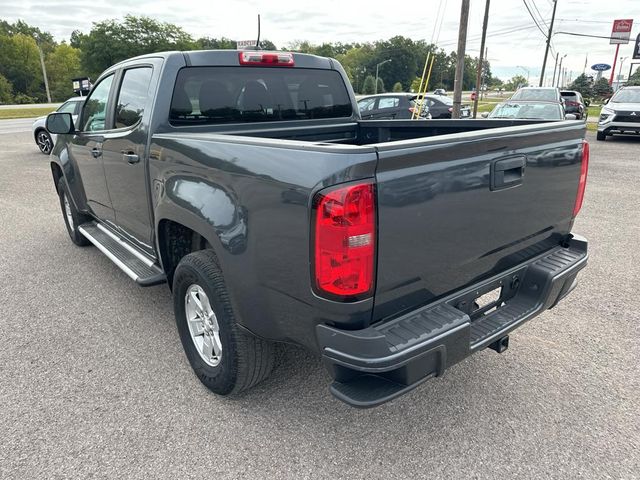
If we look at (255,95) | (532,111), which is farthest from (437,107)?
(255,95)

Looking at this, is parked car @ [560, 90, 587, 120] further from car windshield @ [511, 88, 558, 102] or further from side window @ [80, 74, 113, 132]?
side window @ [80, 74, 113, 132]

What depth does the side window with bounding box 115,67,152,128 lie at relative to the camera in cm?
332

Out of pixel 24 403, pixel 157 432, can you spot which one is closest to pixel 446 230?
pixel 157 432

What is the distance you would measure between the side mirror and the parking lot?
1.56 meters

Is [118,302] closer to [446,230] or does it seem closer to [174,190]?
[174,190]

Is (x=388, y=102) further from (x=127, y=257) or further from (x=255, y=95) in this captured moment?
(x=127, y=257)

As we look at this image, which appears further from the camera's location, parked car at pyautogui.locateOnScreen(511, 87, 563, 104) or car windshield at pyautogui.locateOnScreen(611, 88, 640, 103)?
parked car at pyautogui.locateOnScreen(511, 87, 563, 104)

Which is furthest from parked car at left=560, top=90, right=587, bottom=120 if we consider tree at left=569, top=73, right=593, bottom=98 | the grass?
tree at left=569, top=73, right=593, bottom=98

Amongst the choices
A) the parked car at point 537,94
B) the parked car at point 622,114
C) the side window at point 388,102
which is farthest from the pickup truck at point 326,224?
the parked car at point 537,94

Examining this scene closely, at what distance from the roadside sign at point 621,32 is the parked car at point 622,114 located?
35948 mm

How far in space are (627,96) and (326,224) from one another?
1750cm

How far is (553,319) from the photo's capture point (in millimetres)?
3684

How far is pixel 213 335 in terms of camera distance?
9.12 feet

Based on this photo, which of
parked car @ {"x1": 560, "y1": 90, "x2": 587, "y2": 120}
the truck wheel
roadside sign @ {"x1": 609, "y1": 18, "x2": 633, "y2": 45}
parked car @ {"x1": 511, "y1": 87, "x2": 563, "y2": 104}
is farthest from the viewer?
roadside sign @ {"x1": 609, "y1": 18, "x2": 633, "y2": 45}
